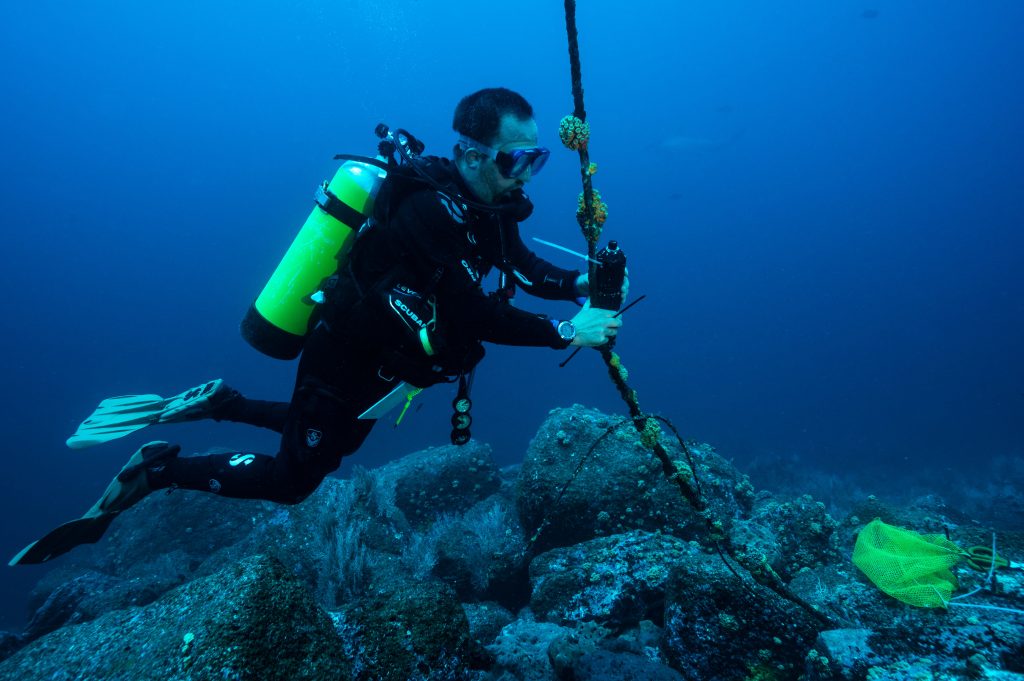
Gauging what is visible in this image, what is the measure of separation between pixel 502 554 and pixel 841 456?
30.0 meters

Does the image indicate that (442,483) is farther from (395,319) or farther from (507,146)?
(507,146)

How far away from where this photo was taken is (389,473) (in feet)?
30.3

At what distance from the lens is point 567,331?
2.92 metres

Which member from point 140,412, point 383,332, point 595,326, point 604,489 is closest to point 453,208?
point 383,332

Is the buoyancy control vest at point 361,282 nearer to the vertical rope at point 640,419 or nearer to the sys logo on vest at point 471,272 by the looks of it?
the sys logo on vest at point 471,272

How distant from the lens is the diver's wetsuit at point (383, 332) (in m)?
2.98

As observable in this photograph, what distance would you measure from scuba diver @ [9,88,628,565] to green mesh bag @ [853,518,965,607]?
8.59ft

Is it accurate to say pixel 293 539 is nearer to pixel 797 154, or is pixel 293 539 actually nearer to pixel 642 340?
pixel 642 340

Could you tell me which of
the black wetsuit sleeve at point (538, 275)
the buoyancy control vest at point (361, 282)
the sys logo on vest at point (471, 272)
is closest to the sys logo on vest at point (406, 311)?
the buoyancy control vest at point (361, 282)

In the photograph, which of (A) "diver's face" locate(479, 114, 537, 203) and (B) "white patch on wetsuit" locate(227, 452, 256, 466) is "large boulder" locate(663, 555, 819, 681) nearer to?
(A) "diver's face" locate(479, 114, 537, 203)

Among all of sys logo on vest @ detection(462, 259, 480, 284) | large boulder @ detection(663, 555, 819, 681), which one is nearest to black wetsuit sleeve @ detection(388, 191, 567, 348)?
sys logo on vest @ detection(462, 259, 480, 284)

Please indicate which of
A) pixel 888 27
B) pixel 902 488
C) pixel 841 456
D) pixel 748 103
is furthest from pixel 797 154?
pixel 902 488

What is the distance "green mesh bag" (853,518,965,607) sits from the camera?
2.95m

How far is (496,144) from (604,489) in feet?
13.0
